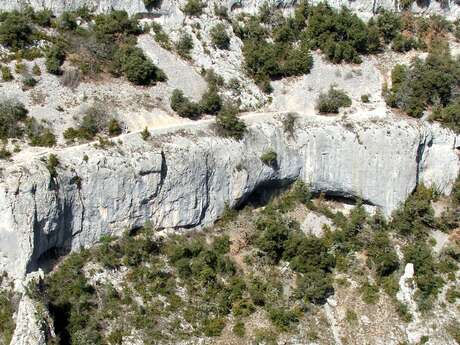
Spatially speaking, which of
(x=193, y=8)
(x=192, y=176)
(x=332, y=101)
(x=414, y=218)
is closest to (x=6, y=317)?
(x=192, y=176)

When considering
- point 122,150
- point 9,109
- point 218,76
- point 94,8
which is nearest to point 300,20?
point 218,76

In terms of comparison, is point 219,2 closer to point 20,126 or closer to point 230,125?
point 230,125

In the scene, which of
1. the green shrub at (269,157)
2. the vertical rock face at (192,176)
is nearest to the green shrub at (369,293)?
the vertical rock face at (192,176)

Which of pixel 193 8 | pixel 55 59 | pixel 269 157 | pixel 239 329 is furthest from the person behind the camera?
pixel 193 8

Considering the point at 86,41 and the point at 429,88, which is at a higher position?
the point at 86,41

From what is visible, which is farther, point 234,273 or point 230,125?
point 230,125

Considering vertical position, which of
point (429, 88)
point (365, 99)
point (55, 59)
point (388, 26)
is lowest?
point (365, 99)

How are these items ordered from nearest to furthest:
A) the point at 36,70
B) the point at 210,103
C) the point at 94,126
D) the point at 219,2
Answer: the point at 94,126
the point at 36,70
the point at 210,103
the point at 219,2
